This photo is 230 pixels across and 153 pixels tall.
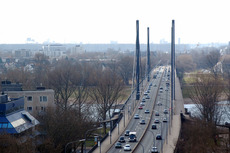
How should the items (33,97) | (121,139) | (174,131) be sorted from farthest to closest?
(33,97), (174,131), (121,139)

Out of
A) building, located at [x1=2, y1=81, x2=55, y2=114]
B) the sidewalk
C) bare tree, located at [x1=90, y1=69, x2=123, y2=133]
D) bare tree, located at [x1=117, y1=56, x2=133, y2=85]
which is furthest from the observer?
bare tree, located at [x1=117, y1=56, x2=133, y2=85]

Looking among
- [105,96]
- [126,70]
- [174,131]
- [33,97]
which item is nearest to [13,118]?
[33,97]

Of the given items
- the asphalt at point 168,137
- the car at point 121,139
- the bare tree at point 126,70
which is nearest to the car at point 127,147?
the asphalt at point 168,137

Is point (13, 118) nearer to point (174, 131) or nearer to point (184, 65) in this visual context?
point (174, 131)

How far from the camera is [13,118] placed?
1853 cm

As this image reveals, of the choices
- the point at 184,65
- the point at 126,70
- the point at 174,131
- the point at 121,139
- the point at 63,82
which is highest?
the point at 63,82

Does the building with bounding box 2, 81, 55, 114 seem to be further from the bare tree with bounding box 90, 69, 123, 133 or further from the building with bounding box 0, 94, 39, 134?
the building with bounding box 0, 94, 39, 134

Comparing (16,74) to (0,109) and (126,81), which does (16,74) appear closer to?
(126,81)

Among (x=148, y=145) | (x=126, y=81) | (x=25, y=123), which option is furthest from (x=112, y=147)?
(x=126, y=81)

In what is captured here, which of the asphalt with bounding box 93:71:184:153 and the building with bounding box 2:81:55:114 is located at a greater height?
the building with bounding box 2:81:55:114

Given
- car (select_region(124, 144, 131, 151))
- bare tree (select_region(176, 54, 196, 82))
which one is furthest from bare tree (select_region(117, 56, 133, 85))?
car (select_region(124, 144, 131, 151))

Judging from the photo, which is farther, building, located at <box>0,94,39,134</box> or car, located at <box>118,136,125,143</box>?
car, located at <box>118,136,125,143</box>

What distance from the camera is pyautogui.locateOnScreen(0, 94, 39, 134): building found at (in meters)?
17.4

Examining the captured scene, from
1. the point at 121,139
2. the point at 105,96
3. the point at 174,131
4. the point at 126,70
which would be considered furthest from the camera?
the point at 126,70
